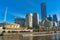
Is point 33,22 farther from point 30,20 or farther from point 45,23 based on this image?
point 45,23

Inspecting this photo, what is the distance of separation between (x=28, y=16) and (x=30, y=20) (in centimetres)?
807

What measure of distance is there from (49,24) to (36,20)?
2302 cm

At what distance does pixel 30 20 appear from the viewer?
197m

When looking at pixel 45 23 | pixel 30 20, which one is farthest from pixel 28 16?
pixel 45 23

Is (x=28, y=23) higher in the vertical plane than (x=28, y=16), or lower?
lower

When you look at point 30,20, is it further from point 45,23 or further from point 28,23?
point 45,23

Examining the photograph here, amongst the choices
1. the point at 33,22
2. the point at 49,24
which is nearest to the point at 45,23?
the point at 49,24

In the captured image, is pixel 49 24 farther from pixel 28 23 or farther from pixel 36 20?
pixel 28 23

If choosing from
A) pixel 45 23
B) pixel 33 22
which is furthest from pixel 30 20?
pixel 45 23

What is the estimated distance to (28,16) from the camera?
199 m

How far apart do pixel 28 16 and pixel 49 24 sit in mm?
38054

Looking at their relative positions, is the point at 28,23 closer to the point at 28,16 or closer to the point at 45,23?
the point at 28,16

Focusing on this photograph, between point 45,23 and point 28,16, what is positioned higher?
point 28,16

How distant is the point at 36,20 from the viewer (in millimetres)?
198625
